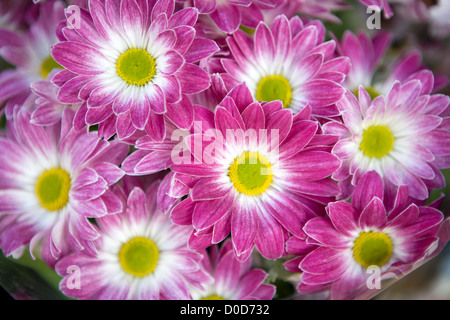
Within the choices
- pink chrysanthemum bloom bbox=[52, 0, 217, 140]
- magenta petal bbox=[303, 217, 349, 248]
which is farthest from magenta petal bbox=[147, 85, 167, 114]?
magenta petal bbox=[303, 217, 349, 248]

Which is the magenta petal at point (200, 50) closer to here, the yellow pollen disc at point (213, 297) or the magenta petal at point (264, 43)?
the magenta petal at point (264, 43)

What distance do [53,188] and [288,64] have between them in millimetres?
340

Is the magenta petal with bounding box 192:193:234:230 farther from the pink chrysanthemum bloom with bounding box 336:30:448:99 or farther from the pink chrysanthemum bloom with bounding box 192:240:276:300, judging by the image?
the pink chrysanthemum bloom with bounding box 336:30:448:99

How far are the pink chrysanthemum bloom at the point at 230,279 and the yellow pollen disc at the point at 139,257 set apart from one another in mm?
69

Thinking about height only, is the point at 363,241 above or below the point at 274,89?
below

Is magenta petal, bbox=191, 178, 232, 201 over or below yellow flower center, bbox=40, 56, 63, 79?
below

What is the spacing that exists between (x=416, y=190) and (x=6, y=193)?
52cm

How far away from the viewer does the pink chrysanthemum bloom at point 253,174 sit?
547 mm

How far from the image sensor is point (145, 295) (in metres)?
0.65

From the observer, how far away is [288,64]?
2.07 ft

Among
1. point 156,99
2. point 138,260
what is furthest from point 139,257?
point 156,99

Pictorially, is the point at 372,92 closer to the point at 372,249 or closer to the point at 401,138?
the point at 401,138

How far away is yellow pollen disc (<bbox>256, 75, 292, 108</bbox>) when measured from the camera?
62cm
